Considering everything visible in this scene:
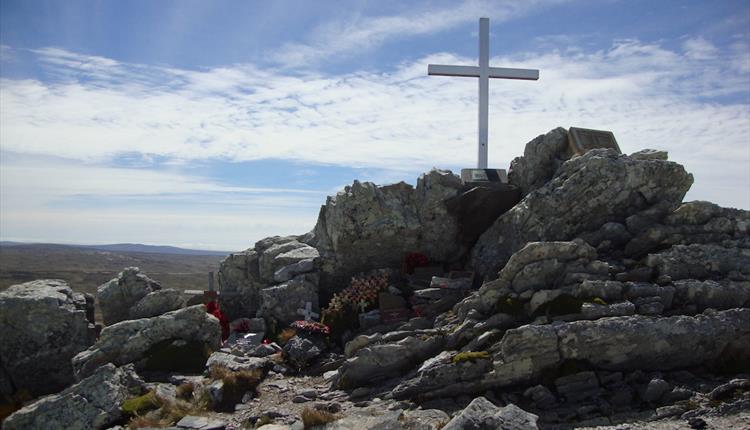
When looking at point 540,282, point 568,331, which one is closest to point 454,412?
point 568,331

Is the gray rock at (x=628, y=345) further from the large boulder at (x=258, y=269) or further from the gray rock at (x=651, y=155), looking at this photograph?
the large boulder at (x=258, y=269)

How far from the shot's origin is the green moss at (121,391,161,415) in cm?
1480

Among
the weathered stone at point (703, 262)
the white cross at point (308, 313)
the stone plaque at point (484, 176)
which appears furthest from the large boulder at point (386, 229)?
the weathered stone at point (703, 262)

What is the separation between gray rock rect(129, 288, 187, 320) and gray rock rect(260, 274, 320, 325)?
12.4 ft

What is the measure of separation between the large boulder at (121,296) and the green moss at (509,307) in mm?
16913

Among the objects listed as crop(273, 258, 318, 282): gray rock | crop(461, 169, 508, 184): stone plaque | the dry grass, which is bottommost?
the dry grass

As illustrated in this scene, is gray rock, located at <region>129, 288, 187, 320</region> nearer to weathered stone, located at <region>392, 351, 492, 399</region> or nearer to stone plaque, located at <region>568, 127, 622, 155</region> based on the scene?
weathered stone, located at <region>392, 351, 492, 399</region>

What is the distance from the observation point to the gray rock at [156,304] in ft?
74.5

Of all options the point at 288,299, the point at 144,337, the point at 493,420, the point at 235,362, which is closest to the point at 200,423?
the point at 235,362

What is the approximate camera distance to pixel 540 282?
1675 cm

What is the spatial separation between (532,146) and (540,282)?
32.0 ft

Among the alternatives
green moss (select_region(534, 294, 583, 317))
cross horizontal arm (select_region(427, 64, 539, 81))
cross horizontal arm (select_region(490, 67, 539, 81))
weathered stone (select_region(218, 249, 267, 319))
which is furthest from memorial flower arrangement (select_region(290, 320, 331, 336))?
cross horizontal arm (select_region(490, 67, 539, 81))

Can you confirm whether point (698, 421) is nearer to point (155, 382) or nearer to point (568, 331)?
point (568, 331)

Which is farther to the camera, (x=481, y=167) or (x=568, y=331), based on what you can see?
(x=481, y=167)
